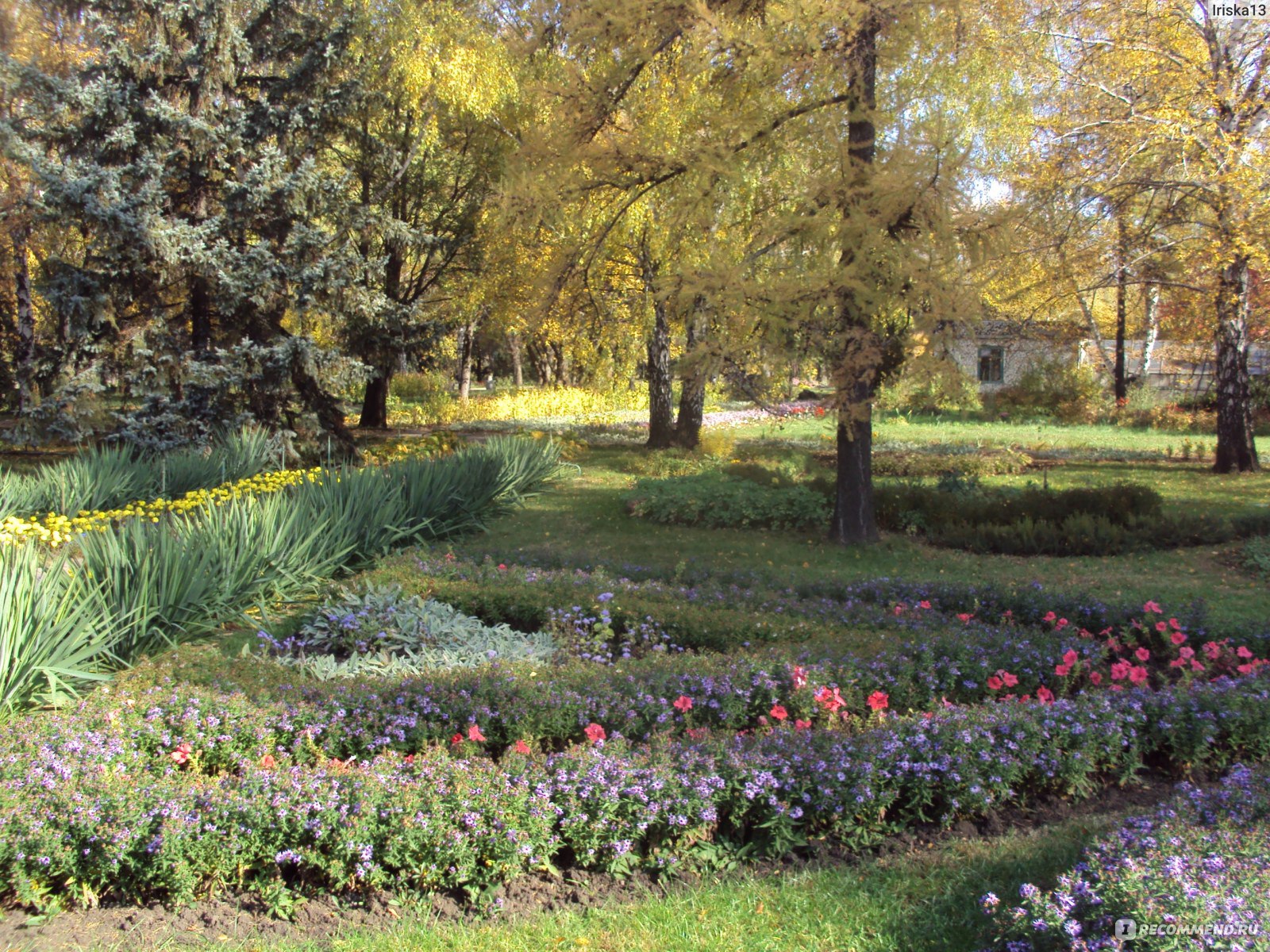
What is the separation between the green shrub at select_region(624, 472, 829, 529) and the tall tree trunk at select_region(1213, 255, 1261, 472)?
7895 millimetres

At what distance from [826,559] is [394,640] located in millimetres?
4220

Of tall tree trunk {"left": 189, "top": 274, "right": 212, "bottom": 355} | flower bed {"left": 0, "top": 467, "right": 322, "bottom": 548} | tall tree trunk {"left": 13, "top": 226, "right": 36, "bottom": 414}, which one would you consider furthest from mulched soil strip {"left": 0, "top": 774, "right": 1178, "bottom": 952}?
tall tree trunk {"left": 13, "top": 226, "right": 36, "bottom": 414}

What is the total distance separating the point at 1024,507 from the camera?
9148mm

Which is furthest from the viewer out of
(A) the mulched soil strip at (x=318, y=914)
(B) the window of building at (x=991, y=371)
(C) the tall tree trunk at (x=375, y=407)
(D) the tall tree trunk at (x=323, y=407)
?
(B) the window of building at (x=991, y=371)

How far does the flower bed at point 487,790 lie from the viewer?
2998 millimetres

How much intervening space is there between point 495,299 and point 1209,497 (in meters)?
11.5

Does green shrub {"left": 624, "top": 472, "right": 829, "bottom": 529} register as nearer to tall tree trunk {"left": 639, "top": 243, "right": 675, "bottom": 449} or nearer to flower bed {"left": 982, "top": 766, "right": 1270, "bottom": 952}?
tall tree trunk {"left": 639, "top": 243, "right": 675, "bottom": 449}

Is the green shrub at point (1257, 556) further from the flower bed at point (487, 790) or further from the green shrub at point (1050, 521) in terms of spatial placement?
the flower bed at point (487, 790)

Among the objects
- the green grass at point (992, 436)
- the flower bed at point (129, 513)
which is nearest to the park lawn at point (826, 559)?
the flower bed at point (129, 513)

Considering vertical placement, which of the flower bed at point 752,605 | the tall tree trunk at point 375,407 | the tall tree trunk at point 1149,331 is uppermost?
the tall tree trunk at point 1149,331

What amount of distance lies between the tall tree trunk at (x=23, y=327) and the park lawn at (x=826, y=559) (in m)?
9.33

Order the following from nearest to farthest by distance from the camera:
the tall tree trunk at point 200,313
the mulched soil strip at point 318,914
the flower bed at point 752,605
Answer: the mulched soil strip at point 318,914
the flower bed at point 752,605
the tall tree trunk at point 200,313

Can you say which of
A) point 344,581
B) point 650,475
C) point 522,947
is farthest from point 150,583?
point 650,475

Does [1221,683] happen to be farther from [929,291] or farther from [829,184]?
[829,184]
